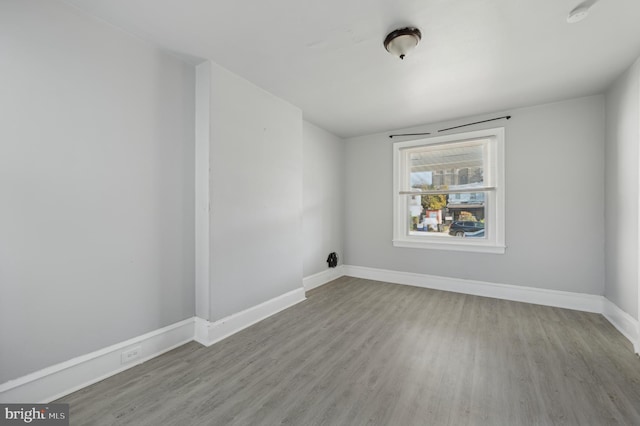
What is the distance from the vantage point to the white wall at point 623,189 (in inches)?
93.2

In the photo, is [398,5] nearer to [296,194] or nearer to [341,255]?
[296,194]

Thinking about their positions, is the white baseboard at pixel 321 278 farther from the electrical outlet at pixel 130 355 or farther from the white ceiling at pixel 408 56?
the white ceiling at pixel 408 56

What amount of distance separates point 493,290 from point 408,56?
326 centimetres

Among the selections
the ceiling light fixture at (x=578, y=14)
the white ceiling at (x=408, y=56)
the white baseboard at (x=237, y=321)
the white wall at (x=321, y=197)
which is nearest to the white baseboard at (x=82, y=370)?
the white baseboard at (x=237, y=321)

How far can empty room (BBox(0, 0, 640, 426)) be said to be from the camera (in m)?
1.58

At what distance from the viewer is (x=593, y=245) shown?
308 cm

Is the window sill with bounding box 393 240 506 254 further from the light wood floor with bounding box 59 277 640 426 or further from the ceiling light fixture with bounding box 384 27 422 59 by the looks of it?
the ceiling light fixture with bounding box 384 27 422 59

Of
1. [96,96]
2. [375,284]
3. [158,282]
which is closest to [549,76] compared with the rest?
[375,284]

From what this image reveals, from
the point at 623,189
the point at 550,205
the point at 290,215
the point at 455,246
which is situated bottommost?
the point at 455,246

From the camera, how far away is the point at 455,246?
12.7 ft

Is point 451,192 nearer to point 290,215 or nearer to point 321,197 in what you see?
point 321,197

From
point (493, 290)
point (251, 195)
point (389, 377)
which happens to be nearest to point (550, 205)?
point (493, 290)

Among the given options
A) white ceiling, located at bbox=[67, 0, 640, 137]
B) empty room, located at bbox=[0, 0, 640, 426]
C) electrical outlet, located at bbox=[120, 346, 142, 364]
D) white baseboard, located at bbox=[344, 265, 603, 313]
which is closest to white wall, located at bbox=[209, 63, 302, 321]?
empty room, located at bbox=[0, 0, 640, 426]

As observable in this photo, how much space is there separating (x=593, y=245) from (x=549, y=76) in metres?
2.07
